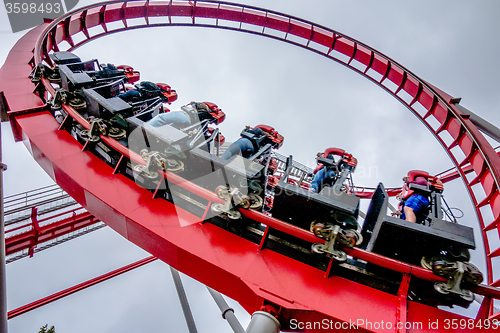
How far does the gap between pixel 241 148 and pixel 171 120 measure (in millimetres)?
1238

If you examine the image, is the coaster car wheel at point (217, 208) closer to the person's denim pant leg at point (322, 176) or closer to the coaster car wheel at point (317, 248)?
the coaster car wheel at point (317, 248)

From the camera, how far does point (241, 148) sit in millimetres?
4555

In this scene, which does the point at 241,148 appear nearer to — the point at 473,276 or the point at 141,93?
the point at 141,93

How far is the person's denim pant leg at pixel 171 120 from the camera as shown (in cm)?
424

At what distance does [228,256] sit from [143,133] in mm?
1845

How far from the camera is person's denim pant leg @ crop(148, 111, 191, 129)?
4243mm

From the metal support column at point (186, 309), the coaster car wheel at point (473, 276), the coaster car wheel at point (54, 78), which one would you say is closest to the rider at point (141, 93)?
the coaster car wheel at point (54, 78)

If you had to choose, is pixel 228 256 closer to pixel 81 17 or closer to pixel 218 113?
pixel 218 113

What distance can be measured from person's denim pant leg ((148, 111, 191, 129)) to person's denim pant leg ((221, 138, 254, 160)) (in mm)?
900

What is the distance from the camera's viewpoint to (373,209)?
2877 mm

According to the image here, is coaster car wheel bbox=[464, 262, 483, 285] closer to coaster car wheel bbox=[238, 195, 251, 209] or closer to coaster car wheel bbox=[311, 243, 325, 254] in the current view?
coaster car wheel bbox=[311, 243, 325, 254]

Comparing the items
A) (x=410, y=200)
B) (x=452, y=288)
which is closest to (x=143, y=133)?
(x=452, y=288)

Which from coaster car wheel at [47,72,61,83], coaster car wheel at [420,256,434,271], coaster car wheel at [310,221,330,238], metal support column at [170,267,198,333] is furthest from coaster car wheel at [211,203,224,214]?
coaster car wheel at [47,72,61,83]

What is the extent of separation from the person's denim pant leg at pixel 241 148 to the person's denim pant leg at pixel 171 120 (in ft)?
2.95
